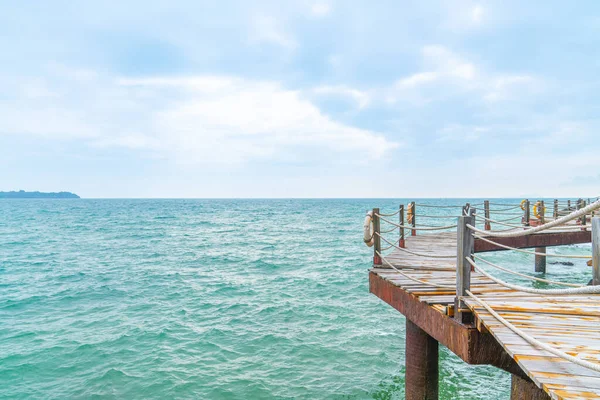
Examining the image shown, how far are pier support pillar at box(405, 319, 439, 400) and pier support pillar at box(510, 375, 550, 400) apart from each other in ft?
4.61

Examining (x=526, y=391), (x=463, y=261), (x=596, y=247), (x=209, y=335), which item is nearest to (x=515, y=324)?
(x=463, y=261)

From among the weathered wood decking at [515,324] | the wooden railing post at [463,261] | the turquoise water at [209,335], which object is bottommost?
the turquoise water at [209,335]

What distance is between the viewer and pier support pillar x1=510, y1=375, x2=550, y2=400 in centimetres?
499

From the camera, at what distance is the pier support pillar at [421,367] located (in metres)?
6.55

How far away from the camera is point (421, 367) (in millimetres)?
6609

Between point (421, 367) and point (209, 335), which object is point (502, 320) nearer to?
point (421, 367)

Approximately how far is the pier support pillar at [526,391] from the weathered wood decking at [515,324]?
0.02 m

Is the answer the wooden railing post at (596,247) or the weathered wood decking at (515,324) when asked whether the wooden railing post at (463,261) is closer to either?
the weathered wood decking at (515,324)

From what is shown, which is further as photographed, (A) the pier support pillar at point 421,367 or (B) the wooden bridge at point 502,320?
(A) the pier support pillar at point 421,367

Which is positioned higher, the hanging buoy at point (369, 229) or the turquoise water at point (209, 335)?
the hanging buoy at point (369, 229)

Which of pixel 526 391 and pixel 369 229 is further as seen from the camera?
pixel 369 229

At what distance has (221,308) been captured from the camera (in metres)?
14.8

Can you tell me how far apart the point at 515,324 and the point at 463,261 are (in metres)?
0.79

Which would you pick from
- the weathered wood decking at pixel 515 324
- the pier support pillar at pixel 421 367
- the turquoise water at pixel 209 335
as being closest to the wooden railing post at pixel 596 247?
the weathered wood decking at pixel 515 324
